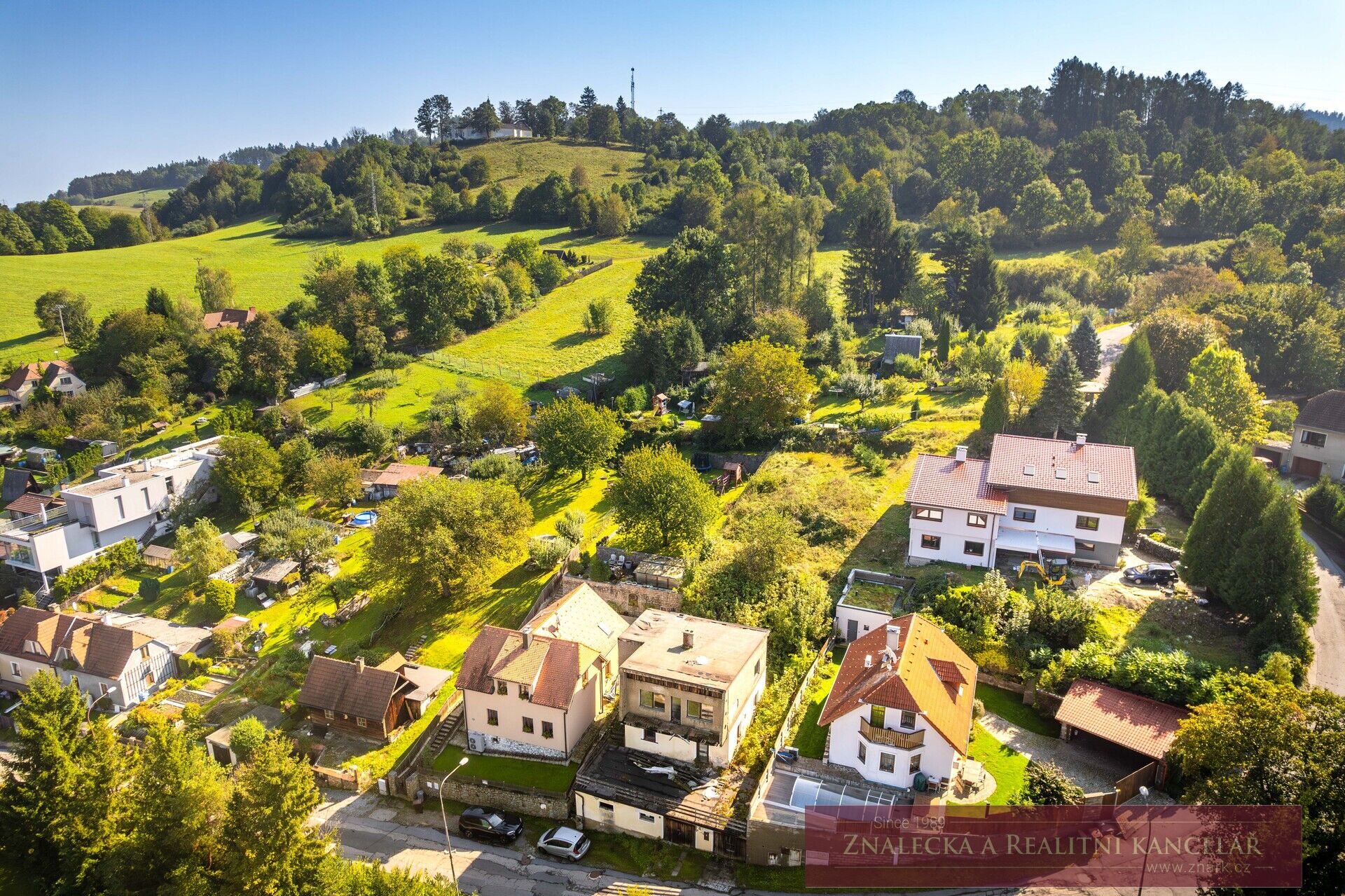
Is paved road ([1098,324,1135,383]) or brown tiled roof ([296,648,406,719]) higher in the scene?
paved road ([1098,324,1135,383])

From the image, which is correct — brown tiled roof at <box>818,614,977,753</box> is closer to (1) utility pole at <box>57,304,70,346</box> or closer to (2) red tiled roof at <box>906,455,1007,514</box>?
(2) red tiled roof at <box>906,455,1007,514</box>

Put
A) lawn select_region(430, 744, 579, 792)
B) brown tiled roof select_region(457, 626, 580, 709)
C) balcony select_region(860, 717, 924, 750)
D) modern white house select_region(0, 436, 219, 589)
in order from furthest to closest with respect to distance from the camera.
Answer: modern white house select_region(0, 436, 219, 589)
brown tiled roof select_region(457, 626, 580, 709)
lawn select_region(430, 744, 579, 792)
balcony select_region(860, 717, 924, 750)

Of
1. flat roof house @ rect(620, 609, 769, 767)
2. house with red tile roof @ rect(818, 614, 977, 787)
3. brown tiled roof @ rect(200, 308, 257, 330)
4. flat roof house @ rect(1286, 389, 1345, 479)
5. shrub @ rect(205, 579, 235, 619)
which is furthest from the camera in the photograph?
brown tiled roof @ rect(200, 308, 257, 330)

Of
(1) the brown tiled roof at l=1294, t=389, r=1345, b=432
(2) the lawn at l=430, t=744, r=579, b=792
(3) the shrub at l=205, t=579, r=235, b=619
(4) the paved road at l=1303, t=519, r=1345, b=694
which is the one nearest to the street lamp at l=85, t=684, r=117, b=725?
(3) the shrub at l=205, t=579, r=235, b=619

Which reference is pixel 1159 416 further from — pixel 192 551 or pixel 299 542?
pixel 192 551

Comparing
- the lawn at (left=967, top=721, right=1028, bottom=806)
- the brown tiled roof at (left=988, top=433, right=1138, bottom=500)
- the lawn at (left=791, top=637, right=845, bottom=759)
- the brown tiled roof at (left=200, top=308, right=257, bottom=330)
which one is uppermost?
the brown tiled roof at (left=200, top=308, right=257, bottom=330)

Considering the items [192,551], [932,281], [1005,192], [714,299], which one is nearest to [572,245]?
[714,299]
